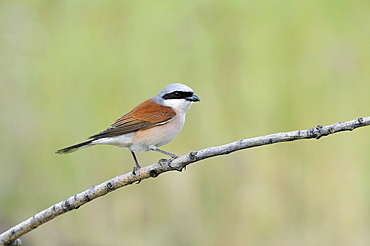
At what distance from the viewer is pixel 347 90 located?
4367 millimetres

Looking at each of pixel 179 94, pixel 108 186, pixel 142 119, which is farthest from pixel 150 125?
pixel 108 186

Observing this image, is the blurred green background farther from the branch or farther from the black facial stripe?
the branch

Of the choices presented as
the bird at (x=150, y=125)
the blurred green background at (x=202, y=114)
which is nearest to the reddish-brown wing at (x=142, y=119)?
the bird at (x=150, y=125)

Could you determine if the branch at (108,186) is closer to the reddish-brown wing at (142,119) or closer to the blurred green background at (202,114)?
the reddish-brown wing at (142,119)

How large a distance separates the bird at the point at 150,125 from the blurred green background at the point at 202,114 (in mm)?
1151

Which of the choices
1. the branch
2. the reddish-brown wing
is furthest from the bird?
the branch

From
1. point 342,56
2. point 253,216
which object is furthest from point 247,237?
point 342,56

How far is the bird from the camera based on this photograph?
2.95 m

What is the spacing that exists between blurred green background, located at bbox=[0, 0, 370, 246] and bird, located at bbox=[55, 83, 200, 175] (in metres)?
1.15

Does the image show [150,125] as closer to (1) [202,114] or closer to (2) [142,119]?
(2) [142,119]

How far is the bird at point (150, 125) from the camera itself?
2951 mm

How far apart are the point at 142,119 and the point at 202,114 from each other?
4.65ft

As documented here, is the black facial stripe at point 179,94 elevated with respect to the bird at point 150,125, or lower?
elevated

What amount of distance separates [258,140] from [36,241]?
3.41 meters
